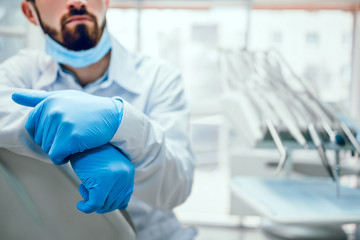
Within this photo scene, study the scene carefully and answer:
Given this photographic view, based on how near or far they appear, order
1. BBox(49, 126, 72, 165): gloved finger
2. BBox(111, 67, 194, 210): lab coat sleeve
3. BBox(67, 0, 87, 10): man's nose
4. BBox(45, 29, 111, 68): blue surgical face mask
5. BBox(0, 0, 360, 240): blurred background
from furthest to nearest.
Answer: BBox(0, 0, 360, 240): blurred background, BBox(45, 29, 111, 68): blue surgical face mask, BBox(67, 0, 87, 10): man's nose, BBox(111, 67, 194, 210): lab coat sleeve, BBox(49, 126, 72, 165): gloved finger

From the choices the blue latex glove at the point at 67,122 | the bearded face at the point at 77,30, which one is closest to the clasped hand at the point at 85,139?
Result: the blue latex glove at the point at 67,122

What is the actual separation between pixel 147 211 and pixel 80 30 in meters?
0.53

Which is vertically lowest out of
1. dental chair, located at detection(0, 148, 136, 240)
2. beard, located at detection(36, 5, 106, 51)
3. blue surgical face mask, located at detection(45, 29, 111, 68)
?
dental chair, located at detection(0, 148, 136, 240)

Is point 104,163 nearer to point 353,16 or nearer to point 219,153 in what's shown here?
point 353,16

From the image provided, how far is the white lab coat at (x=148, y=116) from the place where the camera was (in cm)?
59

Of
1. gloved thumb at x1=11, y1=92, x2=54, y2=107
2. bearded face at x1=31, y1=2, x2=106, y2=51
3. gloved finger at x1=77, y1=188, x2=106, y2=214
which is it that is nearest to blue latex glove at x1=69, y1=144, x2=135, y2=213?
Answer: gloved finger at x1=77, y1=188, x2=106, y2=214

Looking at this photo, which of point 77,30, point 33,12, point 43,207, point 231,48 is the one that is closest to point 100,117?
point 43,207

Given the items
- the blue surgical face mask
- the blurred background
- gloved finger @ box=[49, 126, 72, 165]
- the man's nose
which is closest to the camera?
gloved finger @ box=[49, 126, 72, 165]

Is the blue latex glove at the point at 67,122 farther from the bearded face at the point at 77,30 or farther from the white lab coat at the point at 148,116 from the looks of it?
the bearded face at the point at 77,30

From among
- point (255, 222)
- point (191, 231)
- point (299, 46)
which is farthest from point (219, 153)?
point (191, 231)

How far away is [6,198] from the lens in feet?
1.45

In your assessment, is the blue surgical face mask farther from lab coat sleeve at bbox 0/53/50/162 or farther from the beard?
lab coat sleeve at bbox 0/53/50/162

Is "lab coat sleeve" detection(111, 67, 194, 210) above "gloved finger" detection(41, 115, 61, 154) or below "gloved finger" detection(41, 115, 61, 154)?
below

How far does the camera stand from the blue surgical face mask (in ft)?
2.53
